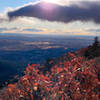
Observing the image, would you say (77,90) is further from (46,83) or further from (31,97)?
(31,97)

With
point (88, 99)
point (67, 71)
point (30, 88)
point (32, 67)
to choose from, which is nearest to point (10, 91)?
point (30, 88)

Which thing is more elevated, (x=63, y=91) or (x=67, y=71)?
(x=67, y=71)

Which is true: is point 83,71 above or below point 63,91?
above

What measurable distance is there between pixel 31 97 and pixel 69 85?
2241mm

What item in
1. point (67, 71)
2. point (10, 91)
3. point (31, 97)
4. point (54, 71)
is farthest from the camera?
point (54, 71)

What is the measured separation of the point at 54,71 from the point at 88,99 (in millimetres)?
2852

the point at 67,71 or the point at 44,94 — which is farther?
the point at 67,71

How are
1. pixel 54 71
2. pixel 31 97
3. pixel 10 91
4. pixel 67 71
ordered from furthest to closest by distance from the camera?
pixel 54 71 < pixel 67 71 < pixel 10 91 < pixel 31 97

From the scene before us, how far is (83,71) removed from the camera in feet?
29.4

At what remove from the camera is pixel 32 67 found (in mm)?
8617

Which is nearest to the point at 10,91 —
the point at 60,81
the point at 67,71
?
the point at 60,81

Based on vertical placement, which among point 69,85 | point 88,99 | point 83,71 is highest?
point 83,71

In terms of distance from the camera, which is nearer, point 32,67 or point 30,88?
point 30,88

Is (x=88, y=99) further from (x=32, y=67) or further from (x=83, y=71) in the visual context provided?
(x=32, y=67)
